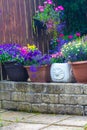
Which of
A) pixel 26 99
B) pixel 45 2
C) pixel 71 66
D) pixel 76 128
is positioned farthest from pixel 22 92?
pixel 45 2

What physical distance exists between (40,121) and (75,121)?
1.63 ft

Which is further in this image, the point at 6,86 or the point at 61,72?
the point at 6,86

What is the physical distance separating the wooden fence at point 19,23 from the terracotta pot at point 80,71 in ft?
5.89

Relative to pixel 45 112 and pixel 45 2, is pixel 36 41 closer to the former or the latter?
pixel 45 2

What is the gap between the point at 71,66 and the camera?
562cm

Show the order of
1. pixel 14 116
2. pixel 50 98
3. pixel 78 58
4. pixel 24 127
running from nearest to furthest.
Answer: pixel 24 127
pixel 14 116
pixel 50 98
pixel 78 58

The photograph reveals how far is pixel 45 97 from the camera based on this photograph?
564cm

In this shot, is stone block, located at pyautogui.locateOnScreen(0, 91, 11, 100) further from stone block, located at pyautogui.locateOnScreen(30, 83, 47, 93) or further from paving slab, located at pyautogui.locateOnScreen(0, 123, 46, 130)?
paving slab, located at pyautogui.locateOnScreen(0, 123, 46, 130)

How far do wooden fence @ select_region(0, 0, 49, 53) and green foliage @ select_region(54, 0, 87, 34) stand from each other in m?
0.68

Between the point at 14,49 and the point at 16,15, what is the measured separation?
110 centimetres

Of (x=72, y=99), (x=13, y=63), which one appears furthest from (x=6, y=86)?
(x=72, y=99)

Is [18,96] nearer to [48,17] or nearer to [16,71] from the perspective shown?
[16,71]

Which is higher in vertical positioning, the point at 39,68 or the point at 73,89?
the point at 39,68

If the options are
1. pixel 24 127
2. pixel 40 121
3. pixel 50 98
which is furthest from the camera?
pixel 50 98
